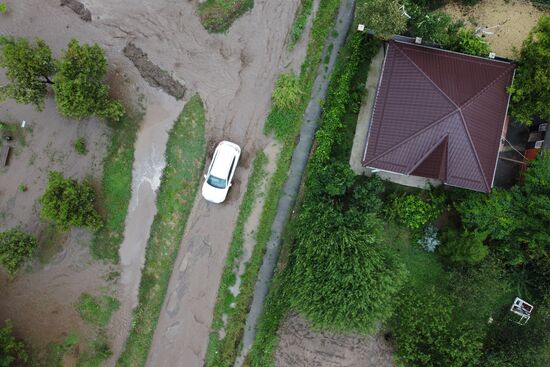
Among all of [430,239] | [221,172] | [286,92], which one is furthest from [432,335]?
[286,92]

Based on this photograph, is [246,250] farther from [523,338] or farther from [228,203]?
[523,338]

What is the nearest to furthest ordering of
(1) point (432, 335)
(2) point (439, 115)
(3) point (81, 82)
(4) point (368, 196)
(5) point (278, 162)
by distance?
(2) point (439, 115)
(3) point (81, 82)
(1) point (432, 335)
(4) point (368, 196)
(5) point (278, 162)

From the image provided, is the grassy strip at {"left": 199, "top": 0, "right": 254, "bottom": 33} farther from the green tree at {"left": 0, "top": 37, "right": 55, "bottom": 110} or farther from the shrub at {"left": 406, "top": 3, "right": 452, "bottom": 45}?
the shrub at {"left": 406, "top": 3, "right": 452, "bottom": 45}

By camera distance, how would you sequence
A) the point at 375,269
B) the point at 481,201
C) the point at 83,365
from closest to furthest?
the point at 375,269, the point at 481,201, the point at 83,365

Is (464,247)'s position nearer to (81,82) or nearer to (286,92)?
(286,92)

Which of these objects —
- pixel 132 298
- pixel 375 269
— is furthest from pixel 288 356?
pixel 132 298

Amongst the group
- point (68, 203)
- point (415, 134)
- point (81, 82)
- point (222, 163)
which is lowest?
point (68, 203)

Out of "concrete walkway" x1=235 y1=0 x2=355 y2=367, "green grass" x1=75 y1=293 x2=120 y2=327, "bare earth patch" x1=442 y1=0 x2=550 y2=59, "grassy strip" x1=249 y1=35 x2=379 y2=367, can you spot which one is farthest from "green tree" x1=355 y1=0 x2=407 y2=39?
"green grass" x1=75 y1=293 x2=120 y2=327
